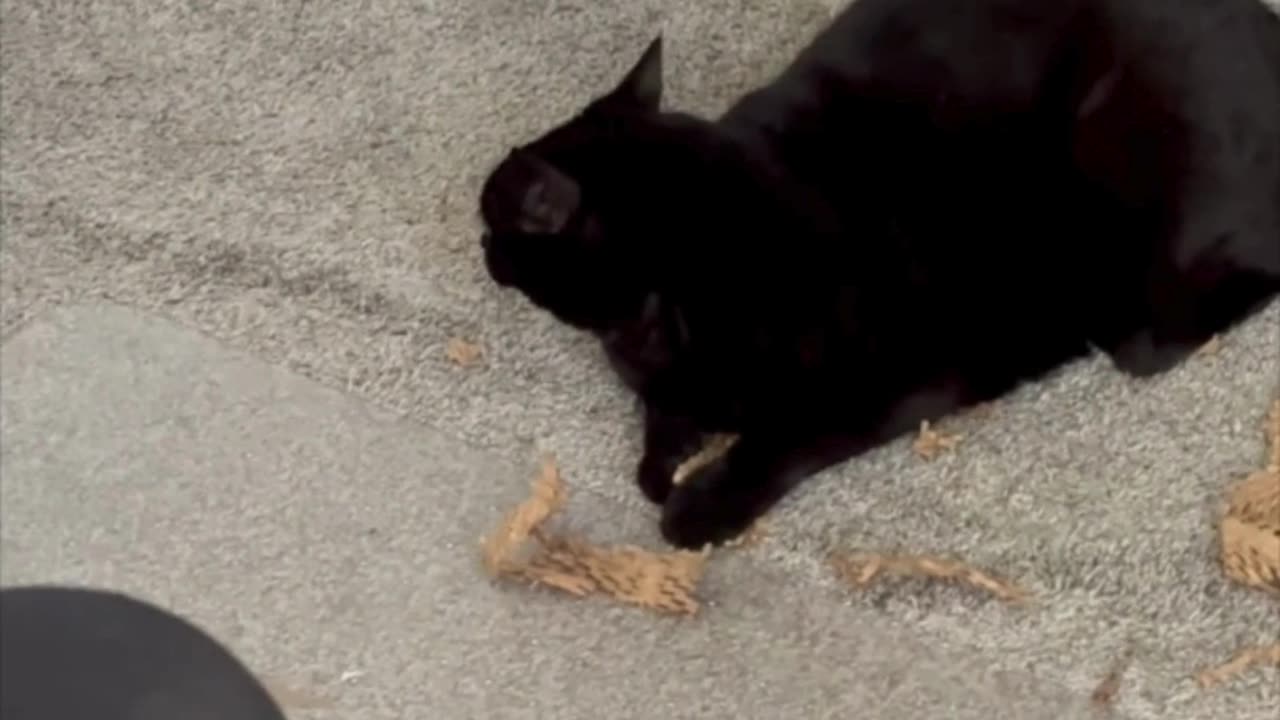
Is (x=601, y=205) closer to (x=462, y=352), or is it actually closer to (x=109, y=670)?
(x=462, y=352)

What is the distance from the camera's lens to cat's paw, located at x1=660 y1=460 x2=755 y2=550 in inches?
44.0

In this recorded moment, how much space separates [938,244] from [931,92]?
103mm

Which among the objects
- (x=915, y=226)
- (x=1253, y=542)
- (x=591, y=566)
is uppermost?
(x=915, y=226)

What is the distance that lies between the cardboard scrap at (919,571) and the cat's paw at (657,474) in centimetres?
12

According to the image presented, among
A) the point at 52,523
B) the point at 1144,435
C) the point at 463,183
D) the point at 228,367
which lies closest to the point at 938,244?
the point at 1144,435

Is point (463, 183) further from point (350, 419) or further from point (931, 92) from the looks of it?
point (931, 92)

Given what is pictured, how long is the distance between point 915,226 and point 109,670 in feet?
1.90

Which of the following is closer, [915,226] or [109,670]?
[109,670]

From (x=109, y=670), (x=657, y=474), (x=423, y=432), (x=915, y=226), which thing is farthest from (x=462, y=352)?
(x=109, y=670)

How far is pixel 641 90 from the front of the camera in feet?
3.51

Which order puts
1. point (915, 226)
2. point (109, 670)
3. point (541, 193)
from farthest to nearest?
point (915, 226)
point (541, 193)
point (109, 670)

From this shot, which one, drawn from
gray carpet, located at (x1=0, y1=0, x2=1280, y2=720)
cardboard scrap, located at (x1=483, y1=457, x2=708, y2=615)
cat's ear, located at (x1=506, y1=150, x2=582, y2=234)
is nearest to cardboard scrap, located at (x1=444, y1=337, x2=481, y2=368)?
gray carpet, located at (x1=0, y1=0, x2=1280, y2=720)

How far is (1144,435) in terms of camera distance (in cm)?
118

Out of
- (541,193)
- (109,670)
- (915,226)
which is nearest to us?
(109,670)
